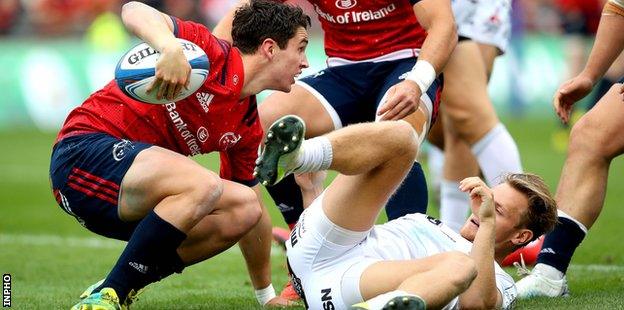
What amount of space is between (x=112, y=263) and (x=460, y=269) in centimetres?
386

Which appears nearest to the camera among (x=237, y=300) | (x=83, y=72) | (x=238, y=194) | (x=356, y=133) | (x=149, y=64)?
(x=356, y=133)

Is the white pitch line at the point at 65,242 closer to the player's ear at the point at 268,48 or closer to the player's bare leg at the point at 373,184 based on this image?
the player's ear at the point at 268,48

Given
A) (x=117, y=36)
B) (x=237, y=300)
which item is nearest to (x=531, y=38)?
(x=117, y=36)

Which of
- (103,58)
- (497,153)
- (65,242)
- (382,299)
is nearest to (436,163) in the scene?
(497,153)

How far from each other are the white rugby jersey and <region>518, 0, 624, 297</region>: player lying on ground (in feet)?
2.80

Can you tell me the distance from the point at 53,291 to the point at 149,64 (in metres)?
1.99

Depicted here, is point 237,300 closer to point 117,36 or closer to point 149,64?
point 149,64

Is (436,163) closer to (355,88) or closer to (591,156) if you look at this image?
(355,88)

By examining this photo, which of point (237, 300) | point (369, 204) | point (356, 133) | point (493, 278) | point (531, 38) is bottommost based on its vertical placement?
point (531, 38)

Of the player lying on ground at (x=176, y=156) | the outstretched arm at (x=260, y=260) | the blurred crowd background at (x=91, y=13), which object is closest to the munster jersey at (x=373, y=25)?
the player lying on ground at (x=176, y=156)

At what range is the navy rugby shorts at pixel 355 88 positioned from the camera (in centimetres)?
675

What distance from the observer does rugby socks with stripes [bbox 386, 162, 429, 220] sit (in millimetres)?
6621

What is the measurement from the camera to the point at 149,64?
17.0 ft

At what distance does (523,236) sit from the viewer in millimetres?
5535
